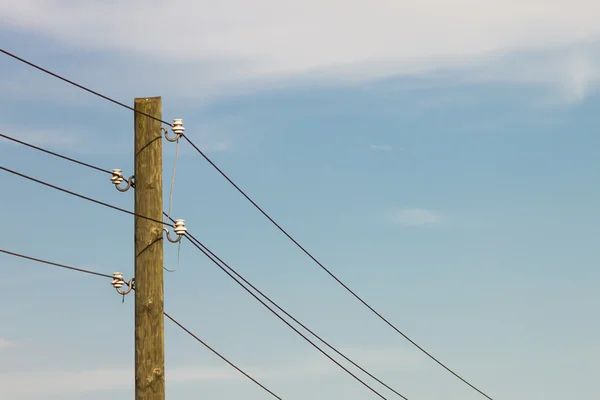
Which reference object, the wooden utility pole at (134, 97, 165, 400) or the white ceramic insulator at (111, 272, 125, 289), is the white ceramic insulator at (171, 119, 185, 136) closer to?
the wooden utility pole at (134, 97, 165, 400)

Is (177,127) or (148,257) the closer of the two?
(148,257)

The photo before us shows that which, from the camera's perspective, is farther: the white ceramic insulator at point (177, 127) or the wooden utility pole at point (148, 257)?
the white ceramic insulator at point (177, 127)

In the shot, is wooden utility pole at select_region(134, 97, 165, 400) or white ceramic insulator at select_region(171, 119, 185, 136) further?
white ceramic insulator at select_region(171, 119, 185, 136)

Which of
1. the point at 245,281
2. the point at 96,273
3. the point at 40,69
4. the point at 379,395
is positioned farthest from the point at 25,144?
the point at 379,395

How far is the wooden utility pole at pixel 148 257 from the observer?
648 inches

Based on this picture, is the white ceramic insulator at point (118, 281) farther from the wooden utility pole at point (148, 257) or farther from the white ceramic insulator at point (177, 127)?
the white ceramic insulator at point (177, 127)

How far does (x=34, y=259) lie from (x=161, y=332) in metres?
2.36

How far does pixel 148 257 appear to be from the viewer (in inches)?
662

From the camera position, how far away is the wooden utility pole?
16.5 m

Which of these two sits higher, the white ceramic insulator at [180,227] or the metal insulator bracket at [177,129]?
the metal insulator bracket at [177,129]

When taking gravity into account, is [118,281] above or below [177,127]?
below

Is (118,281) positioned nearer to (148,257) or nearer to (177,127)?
(148,257)

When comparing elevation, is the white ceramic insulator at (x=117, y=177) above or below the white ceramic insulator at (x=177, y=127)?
below

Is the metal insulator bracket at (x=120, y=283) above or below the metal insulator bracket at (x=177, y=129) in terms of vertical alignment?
below
